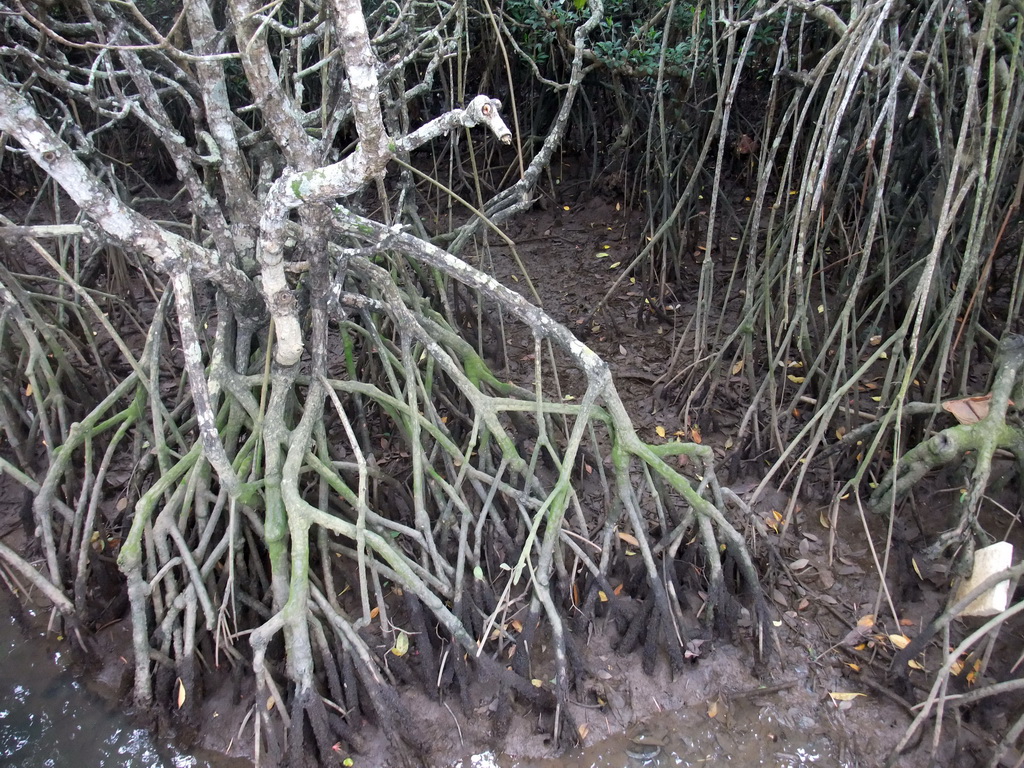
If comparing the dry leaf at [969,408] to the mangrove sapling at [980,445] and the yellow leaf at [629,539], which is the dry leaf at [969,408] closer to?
the mangrove sapling at [980,445]

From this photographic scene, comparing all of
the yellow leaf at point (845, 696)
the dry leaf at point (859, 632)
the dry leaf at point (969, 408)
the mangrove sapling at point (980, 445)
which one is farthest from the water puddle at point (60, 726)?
the dry leaf at point (969, 408)

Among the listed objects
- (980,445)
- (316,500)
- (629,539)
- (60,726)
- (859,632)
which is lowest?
(60,726)

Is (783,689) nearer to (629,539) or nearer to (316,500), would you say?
(629,539)

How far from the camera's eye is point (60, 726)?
8.39 feet

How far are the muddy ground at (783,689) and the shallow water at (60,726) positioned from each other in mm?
96

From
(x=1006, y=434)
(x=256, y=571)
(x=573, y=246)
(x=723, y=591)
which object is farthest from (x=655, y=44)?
(x=256, y=571)

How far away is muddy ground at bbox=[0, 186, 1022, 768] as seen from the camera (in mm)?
2367

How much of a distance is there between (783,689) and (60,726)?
2.62m

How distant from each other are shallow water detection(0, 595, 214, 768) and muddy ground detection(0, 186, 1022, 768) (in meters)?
A: 0.10

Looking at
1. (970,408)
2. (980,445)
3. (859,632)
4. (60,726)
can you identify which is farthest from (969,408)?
(60,726)

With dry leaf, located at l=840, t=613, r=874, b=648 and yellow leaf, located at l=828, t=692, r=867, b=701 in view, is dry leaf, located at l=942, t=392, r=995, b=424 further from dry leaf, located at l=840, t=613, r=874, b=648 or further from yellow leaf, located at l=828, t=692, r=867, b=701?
yellow leaf, located at l=828, t=692, r=867, b=701

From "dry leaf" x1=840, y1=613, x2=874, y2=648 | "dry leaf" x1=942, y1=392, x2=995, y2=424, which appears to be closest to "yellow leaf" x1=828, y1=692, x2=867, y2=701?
"dry leaf" x1=840, y1=613, x2=874, y2=648

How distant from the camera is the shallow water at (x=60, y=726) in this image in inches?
96.6

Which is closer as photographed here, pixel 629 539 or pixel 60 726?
pixel 60 726
